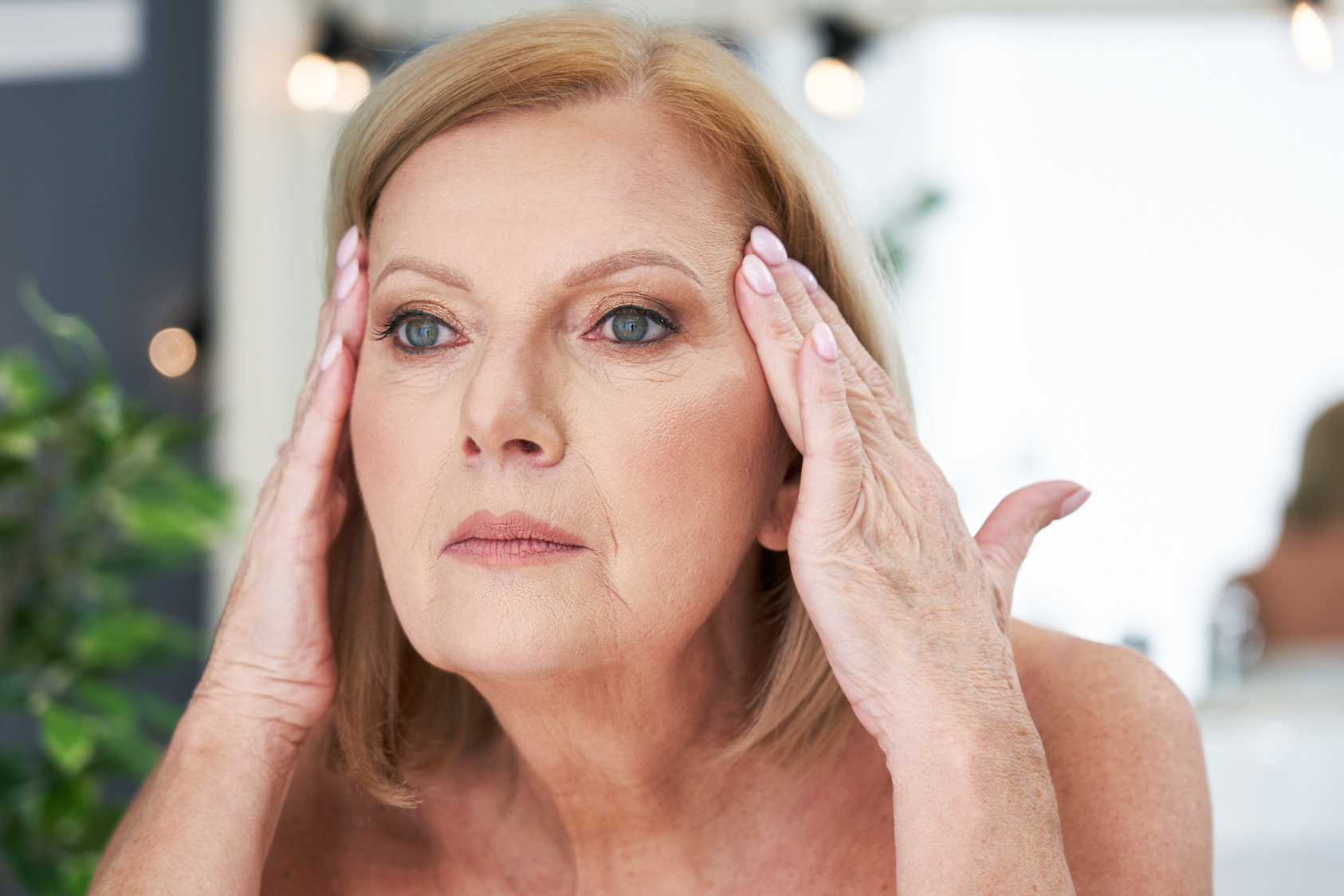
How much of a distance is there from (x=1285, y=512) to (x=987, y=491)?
2.66 feet

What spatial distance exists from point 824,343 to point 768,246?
0.11 m

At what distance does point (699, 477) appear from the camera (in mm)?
853

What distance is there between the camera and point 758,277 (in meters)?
0.89

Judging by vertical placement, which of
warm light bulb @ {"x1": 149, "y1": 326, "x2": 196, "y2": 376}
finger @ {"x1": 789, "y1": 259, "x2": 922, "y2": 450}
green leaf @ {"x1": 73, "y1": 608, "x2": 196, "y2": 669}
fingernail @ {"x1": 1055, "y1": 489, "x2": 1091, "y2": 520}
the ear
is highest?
warm light bulb @ {"x1": 149, "y1": 326, "x2": 196, "y2": 376}

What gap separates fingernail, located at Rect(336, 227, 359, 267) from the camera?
991mm

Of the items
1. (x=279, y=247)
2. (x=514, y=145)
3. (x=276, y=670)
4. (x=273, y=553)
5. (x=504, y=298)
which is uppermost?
(x=279, y=247)

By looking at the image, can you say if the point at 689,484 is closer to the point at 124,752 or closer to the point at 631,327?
the point at 631,327

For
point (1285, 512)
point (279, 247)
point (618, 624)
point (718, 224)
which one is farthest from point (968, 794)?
point (279, 247)

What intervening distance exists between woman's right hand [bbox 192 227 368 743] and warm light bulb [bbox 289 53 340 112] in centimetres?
264

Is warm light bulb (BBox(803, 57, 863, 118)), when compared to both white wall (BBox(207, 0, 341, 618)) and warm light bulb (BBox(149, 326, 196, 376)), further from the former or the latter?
warm light bulb (BBox(149, 326, 196, 376))

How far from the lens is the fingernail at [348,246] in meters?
0.99

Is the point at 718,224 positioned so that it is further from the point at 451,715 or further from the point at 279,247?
the point at 279,247

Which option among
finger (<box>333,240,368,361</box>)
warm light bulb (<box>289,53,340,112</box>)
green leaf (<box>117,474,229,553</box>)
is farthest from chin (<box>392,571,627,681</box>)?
warm light bulb (<box>289,53,340,112</box>)

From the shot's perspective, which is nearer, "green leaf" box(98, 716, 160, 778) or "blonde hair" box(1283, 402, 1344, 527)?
"green leaf" box(98, 716, 160, 778)
